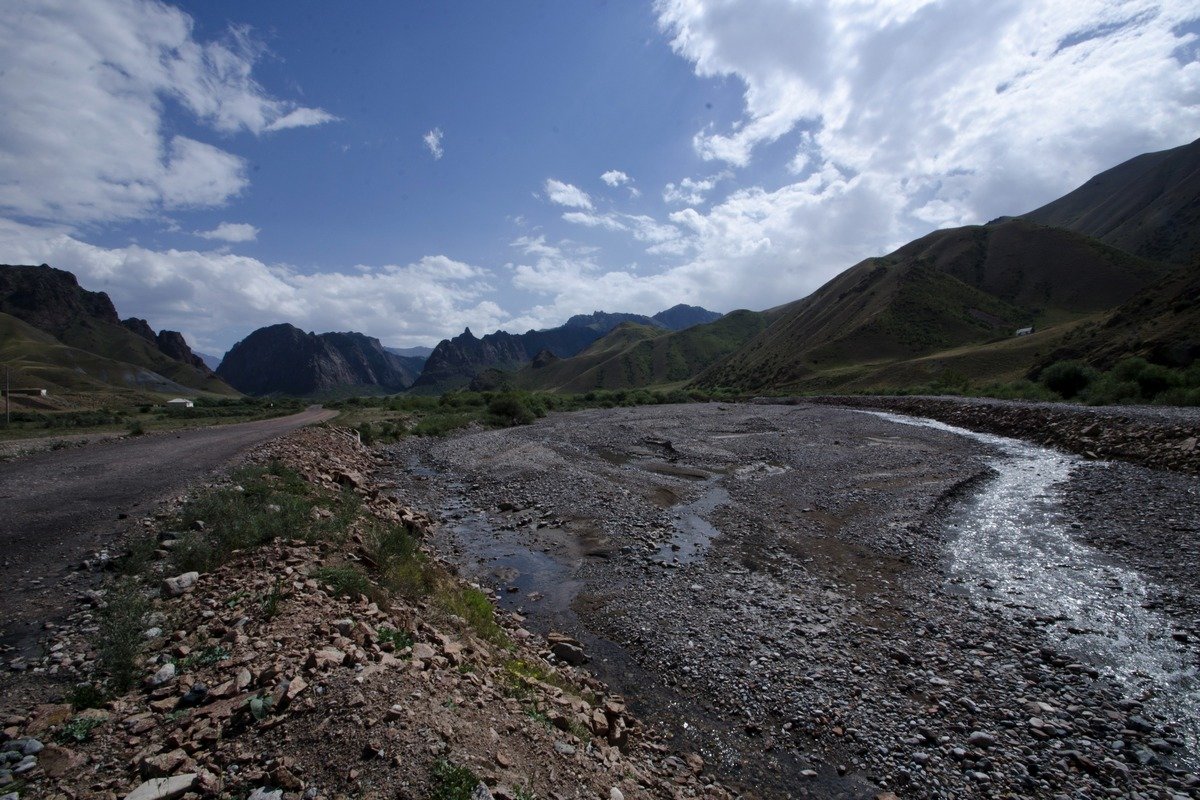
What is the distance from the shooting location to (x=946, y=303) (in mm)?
106312

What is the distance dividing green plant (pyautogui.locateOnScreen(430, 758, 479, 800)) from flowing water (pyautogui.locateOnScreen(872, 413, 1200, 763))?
8283 mm

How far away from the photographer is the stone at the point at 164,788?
3.99 meters

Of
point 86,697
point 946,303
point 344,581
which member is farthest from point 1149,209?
point 86,697

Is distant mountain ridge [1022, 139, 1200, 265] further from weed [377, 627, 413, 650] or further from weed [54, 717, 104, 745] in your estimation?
weed [54, 717, 104, 745]

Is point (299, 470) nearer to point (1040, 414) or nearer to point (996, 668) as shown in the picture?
point (996, 668)

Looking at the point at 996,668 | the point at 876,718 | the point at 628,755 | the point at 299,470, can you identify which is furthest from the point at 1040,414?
the point at 299,470

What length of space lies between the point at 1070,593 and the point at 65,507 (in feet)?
71.0

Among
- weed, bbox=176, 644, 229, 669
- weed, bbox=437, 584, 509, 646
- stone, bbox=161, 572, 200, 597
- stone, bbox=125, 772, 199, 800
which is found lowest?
weed, bbox=437, 584, 509, 646

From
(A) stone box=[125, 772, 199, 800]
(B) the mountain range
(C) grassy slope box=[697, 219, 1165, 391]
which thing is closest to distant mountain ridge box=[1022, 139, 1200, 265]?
(B) the mountain range

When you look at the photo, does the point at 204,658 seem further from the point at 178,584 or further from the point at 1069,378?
the point at 1069,378

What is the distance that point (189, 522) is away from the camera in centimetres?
1122

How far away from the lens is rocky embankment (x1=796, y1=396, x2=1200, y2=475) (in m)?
19.7

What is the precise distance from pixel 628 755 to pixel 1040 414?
33.7 meters

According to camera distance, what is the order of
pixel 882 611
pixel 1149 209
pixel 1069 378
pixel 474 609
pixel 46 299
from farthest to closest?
1. pixel 46 299
2. pixel 1149 209
3. pixel 1069 378
4. pixel 882 611
5. pixel 474 609
